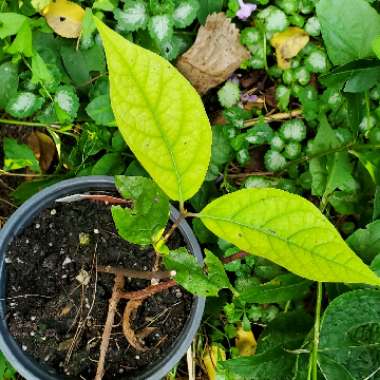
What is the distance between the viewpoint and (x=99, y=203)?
1.36m

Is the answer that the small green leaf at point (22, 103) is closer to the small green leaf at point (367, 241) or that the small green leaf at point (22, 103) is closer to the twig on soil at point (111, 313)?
the twig on soil at point (111, 313)

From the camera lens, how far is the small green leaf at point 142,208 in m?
0.93

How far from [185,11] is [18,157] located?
0.51 metres

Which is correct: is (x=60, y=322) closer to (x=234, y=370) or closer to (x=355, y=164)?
(x=234, y=370)

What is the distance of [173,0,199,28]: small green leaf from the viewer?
4.69 ft

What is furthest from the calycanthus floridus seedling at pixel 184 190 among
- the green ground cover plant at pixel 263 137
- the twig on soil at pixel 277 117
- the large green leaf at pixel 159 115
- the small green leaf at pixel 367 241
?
the twig on soil at pixel 277 117

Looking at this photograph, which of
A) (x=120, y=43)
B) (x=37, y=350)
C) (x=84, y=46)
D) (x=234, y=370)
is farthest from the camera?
(x=84, y=46)

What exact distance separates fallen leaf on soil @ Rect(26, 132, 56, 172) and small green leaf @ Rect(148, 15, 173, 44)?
390mm

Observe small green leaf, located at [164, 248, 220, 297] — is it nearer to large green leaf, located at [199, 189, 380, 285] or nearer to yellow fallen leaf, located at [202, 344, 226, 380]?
large green leaf, located at [199, 189, 380, 285]

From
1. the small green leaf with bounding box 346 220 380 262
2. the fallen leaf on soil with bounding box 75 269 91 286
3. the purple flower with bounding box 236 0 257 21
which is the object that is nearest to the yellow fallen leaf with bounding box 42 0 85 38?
the purple flower with bounding box 236 0 257 21

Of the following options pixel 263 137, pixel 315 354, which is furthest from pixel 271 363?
pixel 263 137

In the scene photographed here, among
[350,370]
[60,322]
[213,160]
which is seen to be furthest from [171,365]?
[213,160]

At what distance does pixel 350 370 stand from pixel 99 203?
0.61m

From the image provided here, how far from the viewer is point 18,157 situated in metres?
1.50
